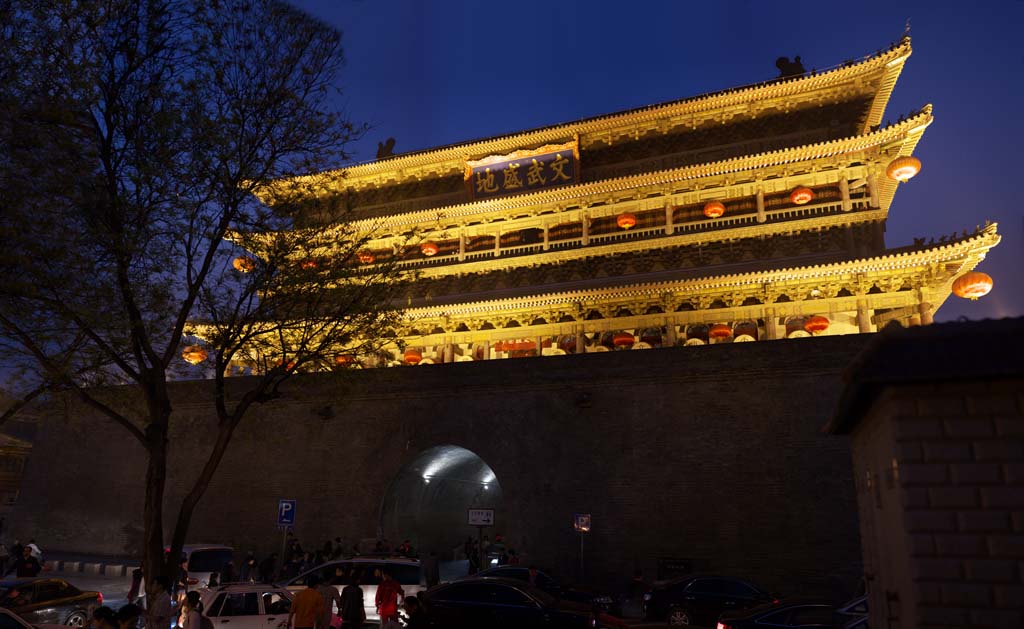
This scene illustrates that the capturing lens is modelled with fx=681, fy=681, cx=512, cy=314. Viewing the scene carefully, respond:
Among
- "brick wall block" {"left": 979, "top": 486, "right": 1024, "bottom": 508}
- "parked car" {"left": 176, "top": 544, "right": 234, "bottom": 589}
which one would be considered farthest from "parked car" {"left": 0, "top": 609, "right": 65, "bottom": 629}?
"brick wall block" {"left": 979, "top": 486, "right": 1024, "bottom": 508}

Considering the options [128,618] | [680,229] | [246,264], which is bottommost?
[128,618]

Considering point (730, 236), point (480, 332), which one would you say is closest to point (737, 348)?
point (730, 236)

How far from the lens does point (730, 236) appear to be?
81.0 feet

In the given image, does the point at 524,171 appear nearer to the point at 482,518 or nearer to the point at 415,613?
the point at 482,518

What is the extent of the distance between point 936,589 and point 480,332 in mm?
22694

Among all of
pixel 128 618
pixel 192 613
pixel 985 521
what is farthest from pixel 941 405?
pixel 192 613

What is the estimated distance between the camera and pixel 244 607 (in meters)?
10.4

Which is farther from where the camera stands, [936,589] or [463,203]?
[463,203]

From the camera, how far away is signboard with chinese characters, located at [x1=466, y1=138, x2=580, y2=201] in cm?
2795

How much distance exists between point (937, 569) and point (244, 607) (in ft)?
30.7

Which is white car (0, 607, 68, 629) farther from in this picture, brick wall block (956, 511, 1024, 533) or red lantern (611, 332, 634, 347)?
red lantern (611, 332, 634, 347)

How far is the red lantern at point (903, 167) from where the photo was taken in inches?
894

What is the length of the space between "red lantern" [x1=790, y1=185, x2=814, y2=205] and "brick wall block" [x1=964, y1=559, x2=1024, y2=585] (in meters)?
21.1

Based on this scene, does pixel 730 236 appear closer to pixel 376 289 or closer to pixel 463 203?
pixel 463 203
